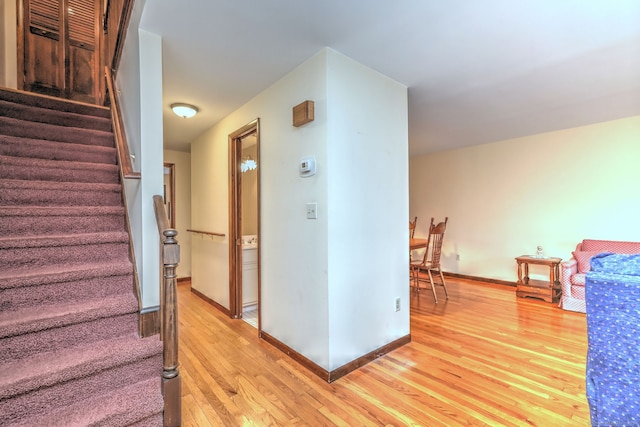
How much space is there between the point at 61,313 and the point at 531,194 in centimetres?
558

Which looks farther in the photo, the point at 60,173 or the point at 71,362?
the point at 60,173

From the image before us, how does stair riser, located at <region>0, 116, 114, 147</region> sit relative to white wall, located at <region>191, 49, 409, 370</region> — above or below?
above

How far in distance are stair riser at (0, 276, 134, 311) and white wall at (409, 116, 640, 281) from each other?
5.17 m

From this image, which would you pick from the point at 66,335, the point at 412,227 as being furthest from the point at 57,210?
the point at 412,227

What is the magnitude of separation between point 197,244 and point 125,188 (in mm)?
2106

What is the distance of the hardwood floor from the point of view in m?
1.73

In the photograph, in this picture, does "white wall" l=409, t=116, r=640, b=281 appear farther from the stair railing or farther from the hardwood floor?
the stair railing

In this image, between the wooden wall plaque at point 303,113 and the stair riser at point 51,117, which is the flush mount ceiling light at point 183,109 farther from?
the wooden wall plaque at point 303,113

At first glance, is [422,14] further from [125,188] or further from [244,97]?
[125,188]

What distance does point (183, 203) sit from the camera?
211 inches

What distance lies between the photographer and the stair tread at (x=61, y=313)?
150 centimetres

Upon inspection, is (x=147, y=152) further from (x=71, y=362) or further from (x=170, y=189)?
(x=170, y=189)

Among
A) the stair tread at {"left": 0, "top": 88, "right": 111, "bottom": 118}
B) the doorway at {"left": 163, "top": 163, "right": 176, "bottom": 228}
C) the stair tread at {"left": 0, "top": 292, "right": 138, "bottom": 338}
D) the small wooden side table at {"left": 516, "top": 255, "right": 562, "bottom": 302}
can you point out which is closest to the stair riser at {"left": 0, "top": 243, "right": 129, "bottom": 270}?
the stair tread at {"left": 0, "top": 292, "right": 138, "bottom": 338}

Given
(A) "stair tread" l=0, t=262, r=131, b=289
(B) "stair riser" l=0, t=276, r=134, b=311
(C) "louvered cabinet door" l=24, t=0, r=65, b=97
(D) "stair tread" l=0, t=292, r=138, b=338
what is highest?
(C) "louvered cabinet door" l=24, t=0, r=65, b=97
